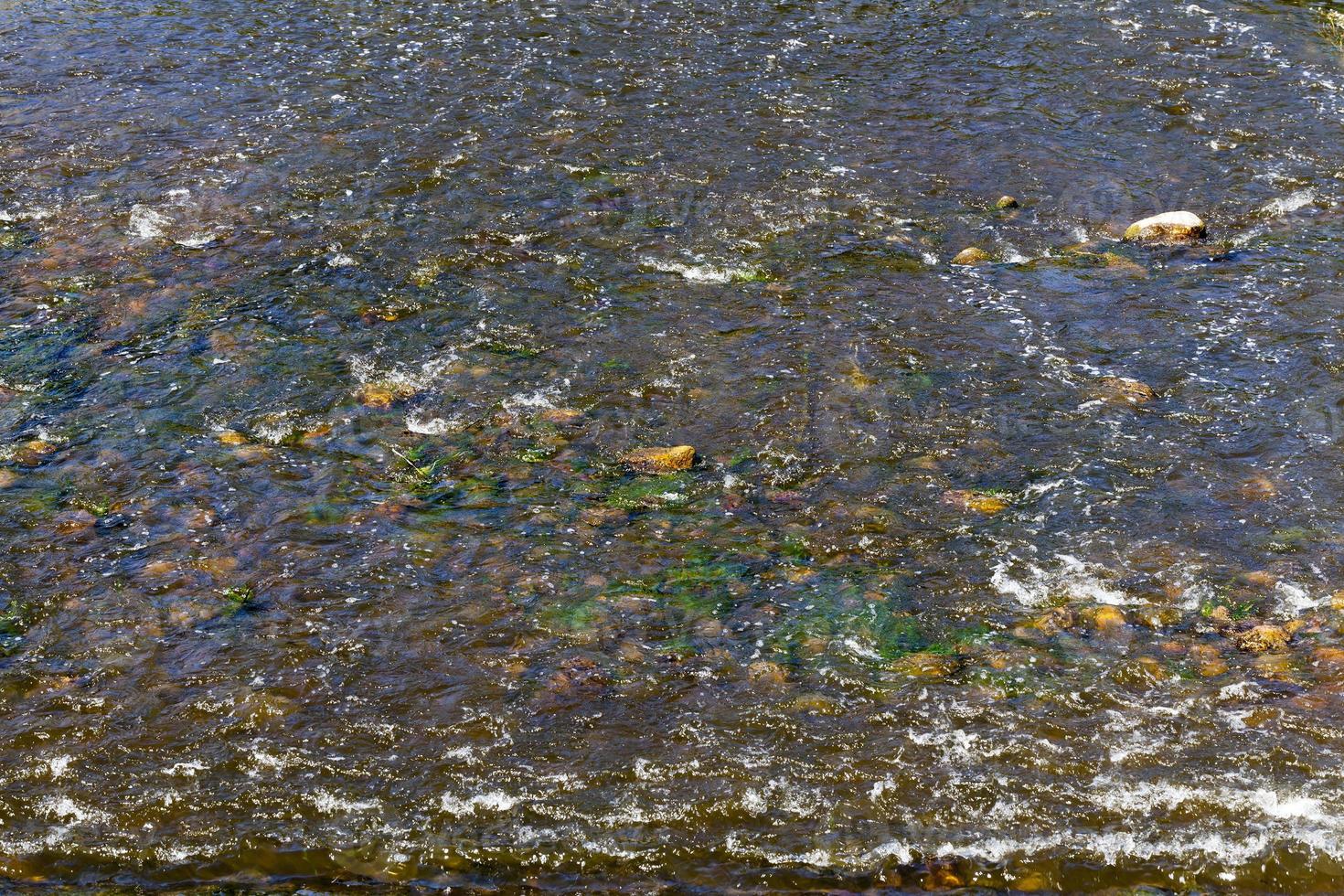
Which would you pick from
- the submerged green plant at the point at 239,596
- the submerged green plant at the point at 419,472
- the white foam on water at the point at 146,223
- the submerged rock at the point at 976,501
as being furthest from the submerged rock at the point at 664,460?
the white foam on water at the point at 146,223

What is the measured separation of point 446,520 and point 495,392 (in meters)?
1.52

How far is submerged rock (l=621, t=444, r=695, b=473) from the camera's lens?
813cm

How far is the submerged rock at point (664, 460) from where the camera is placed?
813 centimetres

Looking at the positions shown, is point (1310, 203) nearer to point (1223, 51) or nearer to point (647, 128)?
point (1223, 51)

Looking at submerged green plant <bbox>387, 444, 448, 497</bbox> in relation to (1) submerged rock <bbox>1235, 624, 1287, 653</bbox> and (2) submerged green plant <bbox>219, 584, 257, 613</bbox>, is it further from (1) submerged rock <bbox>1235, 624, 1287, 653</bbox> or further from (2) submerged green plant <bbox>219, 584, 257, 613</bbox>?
(1) submerged rock <bbox>1235, 624, 1287, 653</bbox>

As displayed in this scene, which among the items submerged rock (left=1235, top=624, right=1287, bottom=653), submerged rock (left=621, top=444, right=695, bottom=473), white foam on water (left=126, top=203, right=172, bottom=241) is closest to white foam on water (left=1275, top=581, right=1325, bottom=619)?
submerged rock (left=1235, top=624, right=1287, bottom=653)

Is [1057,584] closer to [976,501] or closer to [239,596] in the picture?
[976,501]

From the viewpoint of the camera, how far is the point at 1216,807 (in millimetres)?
5801

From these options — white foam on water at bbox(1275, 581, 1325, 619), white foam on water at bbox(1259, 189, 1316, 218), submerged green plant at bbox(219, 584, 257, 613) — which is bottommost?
submerged green plant at bbox(219, 584, 257, 613)

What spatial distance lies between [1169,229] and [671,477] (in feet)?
18.9

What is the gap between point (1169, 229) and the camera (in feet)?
35.5

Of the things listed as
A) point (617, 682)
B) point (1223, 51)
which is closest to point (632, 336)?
point (617, 682)

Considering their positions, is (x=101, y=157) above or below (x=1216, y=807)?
above

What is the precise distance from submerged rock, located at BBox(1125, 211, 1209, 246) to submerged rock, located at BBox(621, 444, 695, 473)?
5313mm
